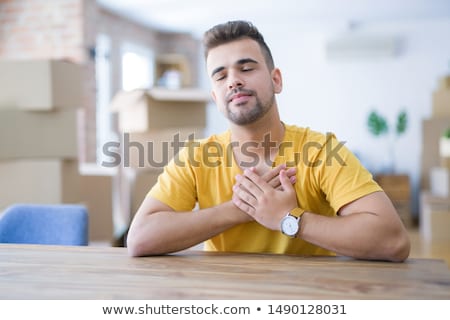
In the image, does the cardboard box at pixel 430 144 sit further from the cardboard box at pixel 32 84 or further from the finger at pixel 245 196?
the finger at pixel 245 196

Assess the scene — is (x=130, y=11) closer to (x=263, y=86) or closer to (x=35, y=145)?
(x=35, y=145)

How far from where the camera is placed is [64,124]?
9.33 ft

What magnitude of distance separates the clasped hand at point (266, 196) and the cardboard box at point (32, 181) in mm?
1842

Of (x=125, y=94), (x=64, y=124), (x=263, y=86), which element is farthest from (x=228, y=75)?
(x=125, y=94)

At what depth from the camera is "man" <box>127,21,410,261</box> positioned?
117cm

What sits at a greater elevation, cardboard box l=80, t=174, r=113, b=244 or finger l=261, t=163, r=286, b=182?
finger l=261, t=163, r=286, b=182

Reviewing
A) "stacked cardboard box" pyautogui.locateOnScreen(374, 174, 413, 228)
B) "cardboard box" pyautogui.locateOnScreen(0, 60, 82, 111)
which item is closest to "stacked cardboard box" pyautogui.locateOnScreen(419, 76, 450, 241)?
"stacked cardboard box" pyautogui.locateOnScreen(374, 174, 413, 228)

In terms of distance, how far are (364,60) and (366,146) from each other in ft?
3.53

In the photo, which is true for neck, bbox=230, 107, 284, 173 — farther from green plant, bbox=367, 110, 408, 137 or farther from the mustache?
green plant, bbox=367, 110, 408, 137

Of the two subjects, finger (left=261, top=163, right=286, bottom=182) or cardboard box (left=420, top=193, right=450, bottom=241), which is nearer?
finger (left=261, top=163, right=286, bottom=182)

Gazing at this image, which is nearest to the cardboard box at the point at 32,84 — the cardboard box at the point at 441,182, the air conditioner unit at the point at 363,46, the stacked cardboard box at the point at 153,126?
the stacked cardboard box at the point at 153,126

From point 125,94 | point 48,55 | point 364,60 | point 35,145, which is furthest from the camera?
point 364,60

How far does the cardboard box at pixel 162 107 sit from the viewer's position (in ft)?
10.4

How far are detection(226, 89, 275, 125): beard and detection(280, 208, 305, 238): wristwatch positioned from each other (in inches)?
11.9
